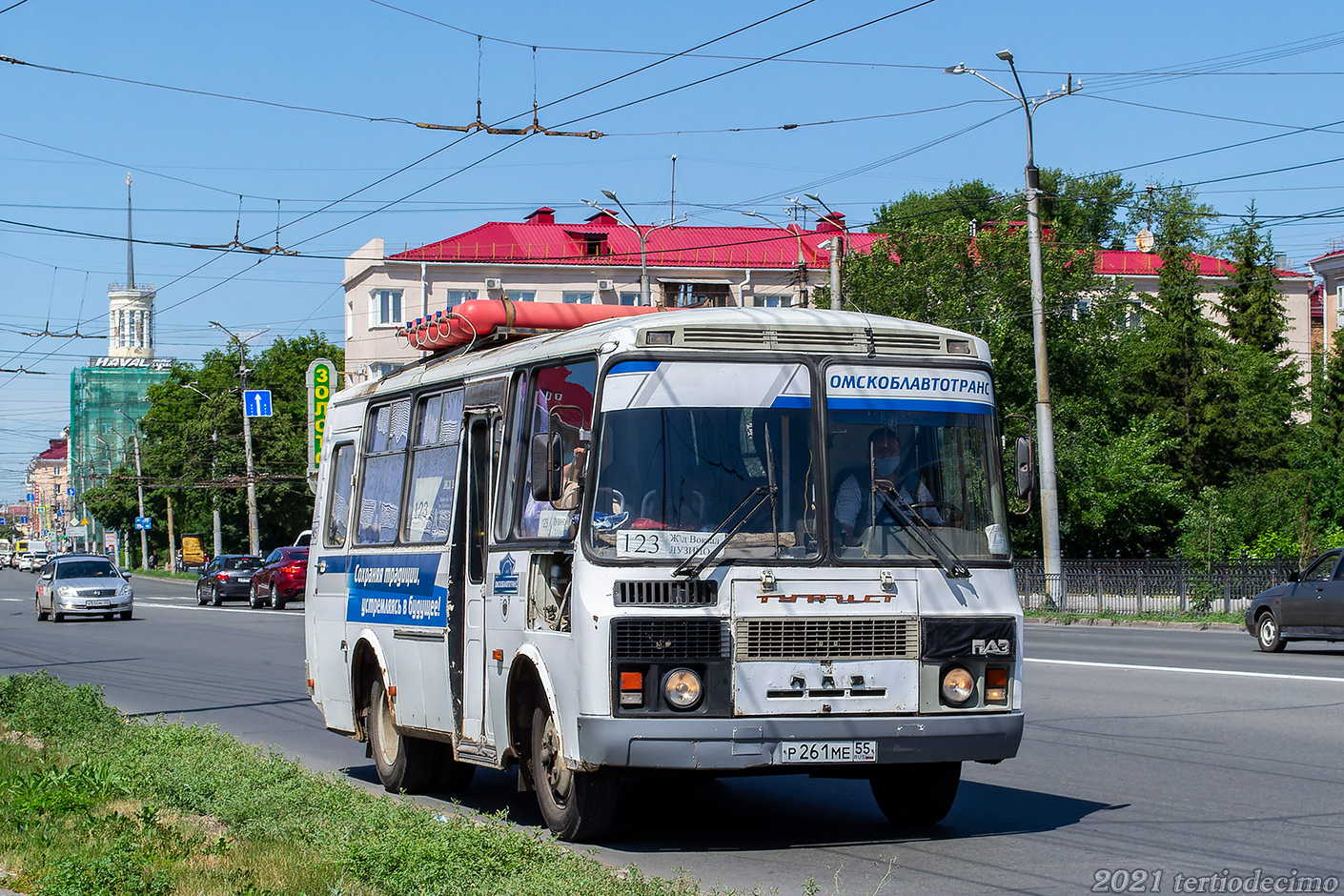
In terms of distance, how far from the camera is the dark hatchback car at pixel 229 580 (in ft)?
163

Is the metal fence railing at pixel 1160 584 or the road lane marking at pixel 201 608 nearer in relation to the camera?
the metal fence railing at pixel 1160 584

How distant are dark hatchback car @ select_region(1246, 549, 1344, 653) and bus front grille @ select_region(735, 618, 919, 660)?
630 inches

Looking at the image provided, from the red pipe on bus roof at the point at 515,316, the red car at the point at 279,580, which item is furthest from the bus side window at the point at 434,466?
the red car at the point at 279,580

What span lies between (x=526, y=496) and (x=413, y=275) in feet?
225

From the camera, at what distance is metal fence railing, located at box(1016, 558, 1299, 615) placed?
106ft

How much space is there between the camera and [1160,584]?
33.1 m

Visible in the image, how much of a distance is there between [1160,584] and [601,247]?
50.3m

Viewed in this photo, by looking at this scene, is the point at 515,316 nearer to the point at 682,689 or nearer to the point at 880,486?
the point at 880,486

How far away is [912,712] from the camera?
8234 mm

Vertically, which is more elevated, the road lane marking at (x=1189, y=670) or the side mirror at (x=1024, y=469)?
the side mirror at (x=1024, y=469)

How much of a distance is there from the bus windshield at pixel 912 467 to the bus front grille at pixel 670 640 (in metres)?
0.79

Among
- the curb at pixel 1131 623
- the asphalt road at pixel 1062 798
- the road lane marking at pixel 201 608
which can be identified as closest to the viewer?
the asphalt road at pixel 1062 798

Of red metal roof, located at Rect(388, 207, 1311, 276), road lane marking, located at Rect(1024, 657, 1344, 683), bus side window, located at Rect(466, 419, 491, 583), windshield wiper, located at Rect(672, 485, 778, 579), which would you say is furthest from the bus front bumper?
red metal roof, located at Rect(388, 207, 1311, 276)

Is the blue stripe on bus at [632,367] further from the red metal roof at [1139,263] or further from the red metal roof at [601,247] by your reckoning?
the red metal roof at [1139,263]
